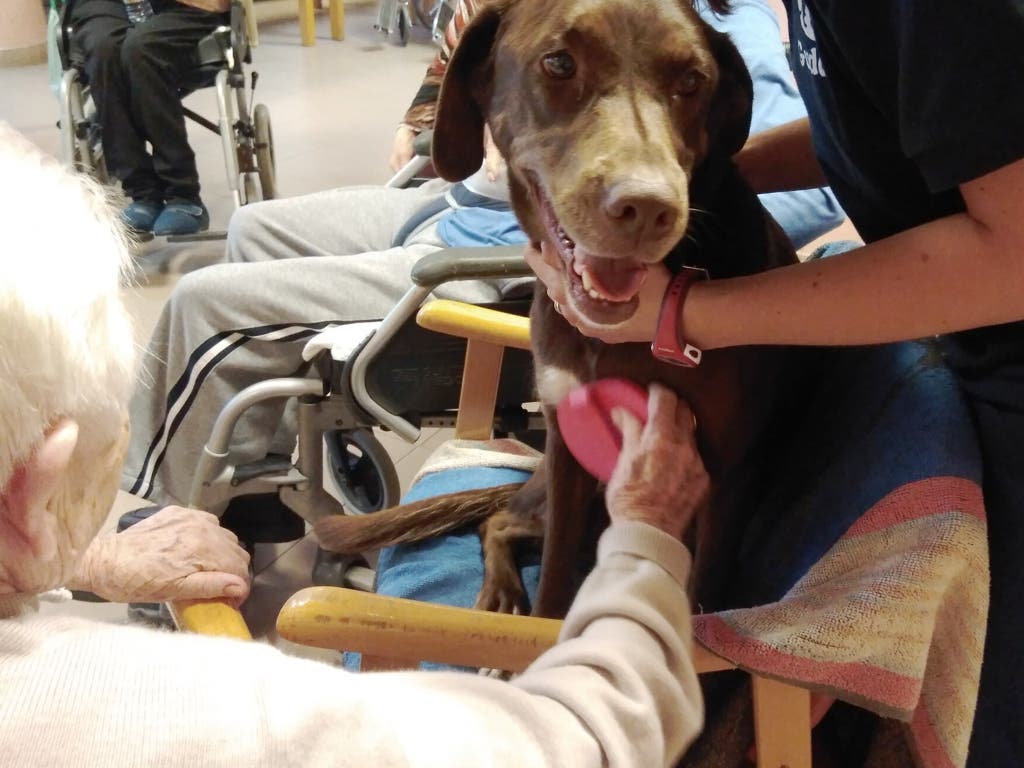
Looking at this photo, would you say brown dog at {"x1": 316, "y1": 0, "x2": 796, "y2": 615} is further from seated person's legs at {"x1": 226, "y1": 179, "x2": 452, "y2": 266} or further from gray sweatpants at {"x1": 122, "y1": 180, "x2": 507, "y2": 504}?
seated person's legs at {"x1": 226, "y1": 179, "x2": 452, "y2": 266}

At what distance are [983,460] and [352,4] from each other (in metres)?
8.40

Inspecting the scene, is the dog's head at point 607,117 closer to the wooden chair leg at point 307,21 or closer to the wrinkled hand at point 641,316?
the wrinkled hand at point 641,316

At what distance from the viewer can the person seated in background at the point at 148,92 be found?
3188 millimetres

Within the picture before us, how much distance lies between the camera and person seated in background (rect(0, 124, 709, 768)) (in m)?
0.52

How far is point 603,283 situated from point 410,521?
0.54 meters

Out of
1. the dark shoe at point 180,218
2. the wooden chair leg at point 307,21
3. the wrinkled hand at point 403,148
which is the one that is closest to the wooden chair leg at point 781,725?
the wrinkled hand at point 403,148

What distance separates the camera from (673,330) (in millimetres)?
937

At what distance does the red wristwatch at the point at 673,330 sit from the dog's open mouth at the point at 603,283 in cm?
3

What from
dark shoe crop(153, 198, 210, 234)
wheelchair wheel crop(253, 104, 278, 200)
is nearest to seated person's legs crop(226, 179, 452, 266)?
wheelchair wheel crop(253, 104, 278, 200)

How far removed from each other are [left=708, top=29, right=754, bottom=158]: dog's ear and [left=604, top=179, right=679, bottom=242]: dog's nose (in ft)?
0.83

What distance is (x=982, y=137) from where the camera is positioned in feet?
2.12

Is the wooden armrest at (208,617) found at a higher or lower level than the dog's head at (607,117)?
lower

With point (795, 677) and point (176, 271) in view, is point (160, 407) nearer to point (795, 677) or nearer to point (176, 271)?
point (795, 677)

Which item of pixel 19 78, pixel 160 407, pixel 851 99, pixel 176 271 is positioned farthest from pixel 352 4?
pixel 851 99
